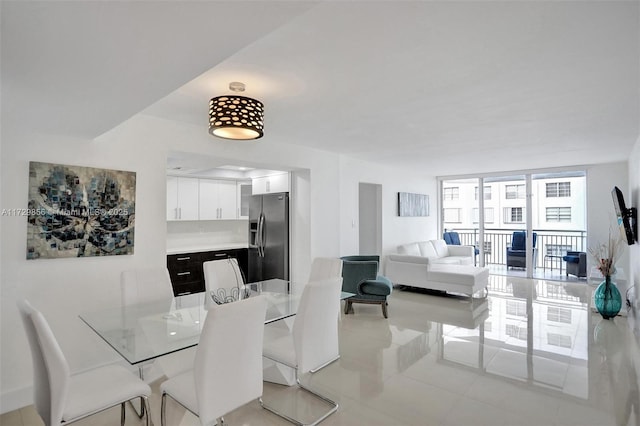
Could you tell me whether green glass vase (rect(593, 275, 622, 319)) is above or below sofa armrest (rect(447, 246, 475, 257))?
below

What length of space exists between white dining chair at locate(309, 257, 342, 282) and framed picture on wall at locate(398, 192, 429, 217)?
4108mm

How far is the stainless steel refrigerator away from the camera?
5246mm

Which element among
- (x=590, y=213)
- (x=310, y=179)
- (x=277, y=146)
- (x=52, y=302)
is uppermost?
(x=277, y=146)

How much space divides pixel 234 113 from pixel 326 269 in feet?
5.92

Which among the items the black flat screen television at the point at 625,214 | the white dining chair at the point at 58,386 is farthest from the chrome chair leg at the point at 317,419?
the black flat screen television at the point at 625,214

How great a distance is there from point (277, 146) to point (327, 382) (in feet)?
9.55

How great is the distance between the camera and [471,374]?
3.08m

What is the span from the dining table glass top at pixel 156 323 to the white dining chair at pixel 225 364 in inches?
8.7

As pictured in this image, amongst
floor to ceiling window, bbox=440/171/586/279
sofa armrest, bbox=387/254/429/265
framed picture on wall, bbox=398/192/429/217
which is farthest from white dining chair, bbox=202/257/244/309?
floor to ceiling window, bbox=440/171/586/279

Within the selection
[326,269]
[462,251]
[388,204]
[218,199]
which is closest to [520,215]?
[462,251]

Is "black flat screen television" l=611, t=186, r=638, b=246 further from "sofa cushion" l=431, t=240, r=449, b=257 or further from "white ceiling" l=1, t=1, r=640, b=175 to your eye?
"sofa cushion" l=431, t=240, r=449, b=257

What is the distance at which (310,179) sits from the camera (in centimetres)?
504

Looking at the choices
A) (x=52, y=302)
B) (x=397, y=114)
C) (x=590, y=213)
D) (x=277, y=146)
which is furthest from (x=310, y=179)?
(x=590, y=213)

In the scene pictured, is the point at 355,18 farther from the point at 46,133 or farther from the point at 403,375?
the point at 403,375
